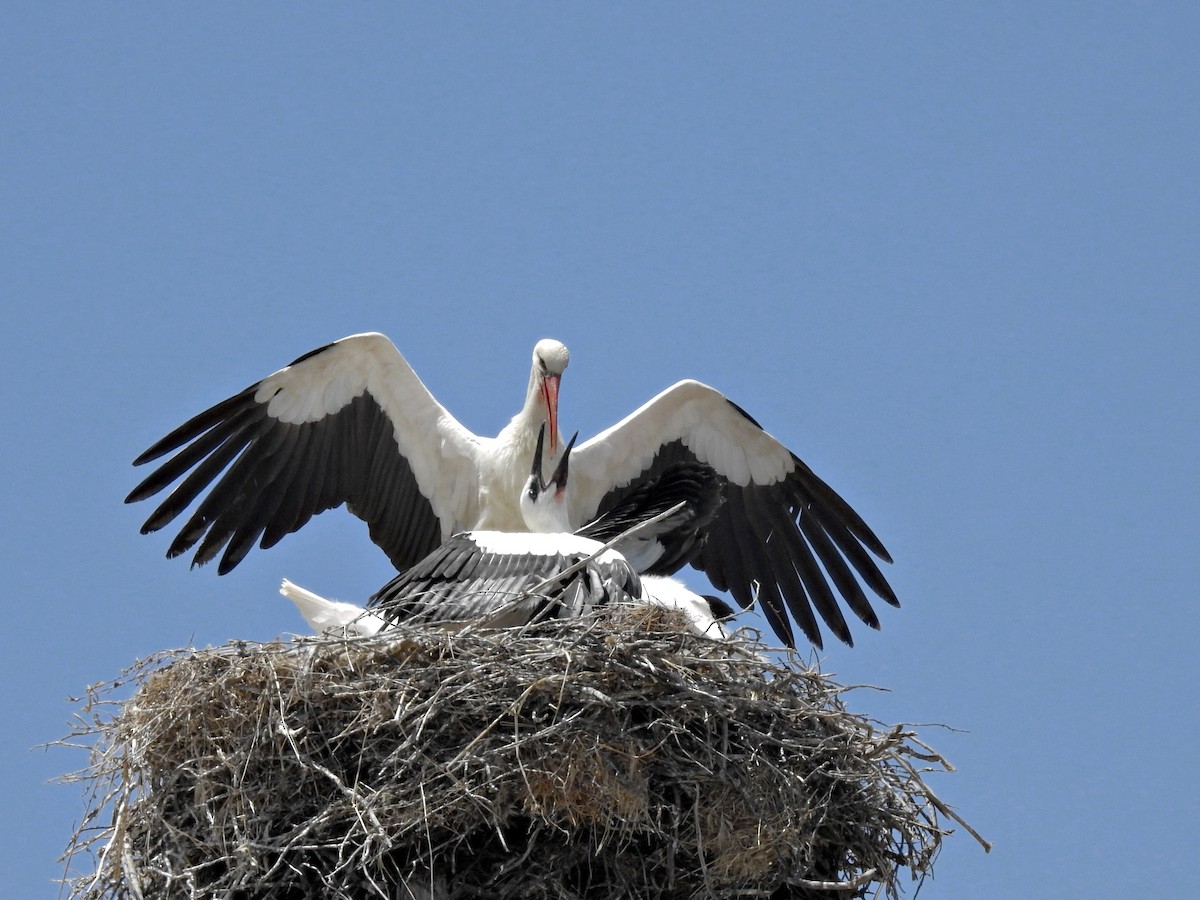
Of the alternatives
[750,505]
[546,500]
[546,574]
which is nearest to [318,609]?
[546,574]

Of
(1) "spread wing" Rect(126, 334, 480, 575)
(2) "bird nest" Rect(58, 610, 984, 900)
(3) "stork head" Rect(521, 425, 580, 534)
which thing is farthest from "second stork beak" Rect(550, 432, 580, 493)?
(2) "bird nest" Rect(58, 610, 984, 900)

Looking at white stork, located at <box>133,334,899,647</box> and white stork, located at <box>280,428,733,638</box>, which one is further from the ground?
white stork, located at <box>133,334,899,647</box>

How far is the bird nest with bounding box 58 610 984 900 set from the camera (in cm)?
784

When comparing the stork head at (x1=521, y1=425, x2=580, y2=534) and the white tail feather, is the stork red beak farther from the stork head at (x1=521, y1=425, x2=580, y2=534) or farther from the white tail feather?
the white tail feather

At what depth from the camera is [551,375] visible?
10.6 metres

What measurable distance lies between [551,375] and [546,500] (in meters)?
0.74

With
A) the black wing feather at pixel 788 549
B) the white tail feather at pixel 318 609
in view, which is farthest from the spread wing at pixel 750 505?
the white tail feather at pixel 318 609

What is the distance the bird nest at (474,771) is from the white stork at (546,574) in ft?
1.46

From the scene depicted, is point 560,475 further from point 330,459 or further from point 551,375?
point 330,459

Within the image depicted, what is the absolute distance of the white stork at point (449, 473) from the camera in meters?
10.7

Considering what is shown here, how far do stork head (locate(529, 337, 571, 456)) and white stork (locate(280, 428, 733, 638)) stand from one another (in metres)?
0.41

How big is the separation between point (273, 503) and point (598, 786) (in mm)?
3626

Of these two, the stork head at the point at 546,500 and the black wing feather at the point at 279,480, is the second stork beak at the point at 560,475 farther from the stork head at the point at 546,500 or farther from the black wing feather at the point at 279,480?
the black wing feather at the point at 279,480

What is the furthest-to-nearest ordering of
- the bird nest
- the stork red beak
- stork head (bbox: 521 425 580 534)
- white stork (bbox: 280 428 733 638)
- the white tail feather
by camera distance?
the stork red beak < stork head (bbox: 521 425 580 534) < the white tail feather < white stork (bbox: 280 428 733 638) < the bird nest
